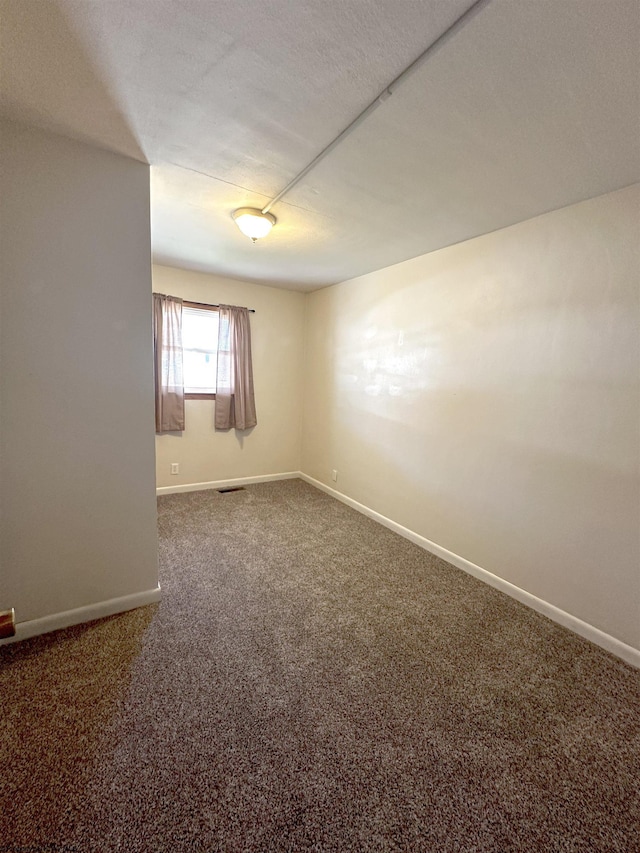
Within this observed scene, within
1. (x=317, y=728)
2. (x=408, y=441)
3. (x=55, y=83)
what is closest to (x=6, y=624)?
(x=317, y=728)

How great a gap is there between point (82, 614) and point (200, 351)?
285 centimetres

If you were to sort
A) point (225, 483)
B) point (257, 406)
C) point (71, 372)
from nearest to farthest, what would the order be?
point (71, 372)
point (225, 483)
point (257, 406)

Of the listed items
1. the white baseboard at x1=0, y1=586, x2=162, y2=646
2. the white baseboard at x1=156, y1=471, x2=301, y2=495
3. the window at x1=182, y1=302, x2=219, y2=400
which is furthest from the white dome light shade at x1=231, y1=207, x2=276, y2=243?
the white baseboard at x1=156, y1=471, x2=301, y2=495

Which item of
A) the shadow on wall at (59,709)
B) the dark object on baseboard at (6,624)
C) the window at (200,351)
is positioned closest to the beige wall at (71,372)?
the shadow on wall at (59,709)

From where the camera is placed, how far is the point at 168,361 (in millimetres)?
3654

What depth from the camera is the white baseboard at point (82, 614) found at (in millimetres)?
1728

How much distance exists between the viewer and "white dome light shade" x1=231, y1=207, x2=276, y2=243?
2.19m

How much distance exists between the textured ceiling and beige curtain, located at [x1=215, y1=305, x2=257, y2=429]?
1.87m

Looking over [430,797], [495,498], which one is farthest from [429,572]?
[430,797]

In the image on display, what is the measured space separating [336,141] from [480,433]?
199 cm

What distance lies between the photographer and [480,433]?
8.15ft

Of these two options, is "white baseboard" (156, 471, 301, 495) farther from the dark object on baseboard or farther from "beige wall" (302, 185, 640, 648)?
the dark object on baseboard

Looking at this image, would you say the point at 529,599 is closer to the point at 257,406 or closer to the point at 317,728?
the point at 317,728

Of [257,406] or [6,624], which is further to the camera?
[257,406]
